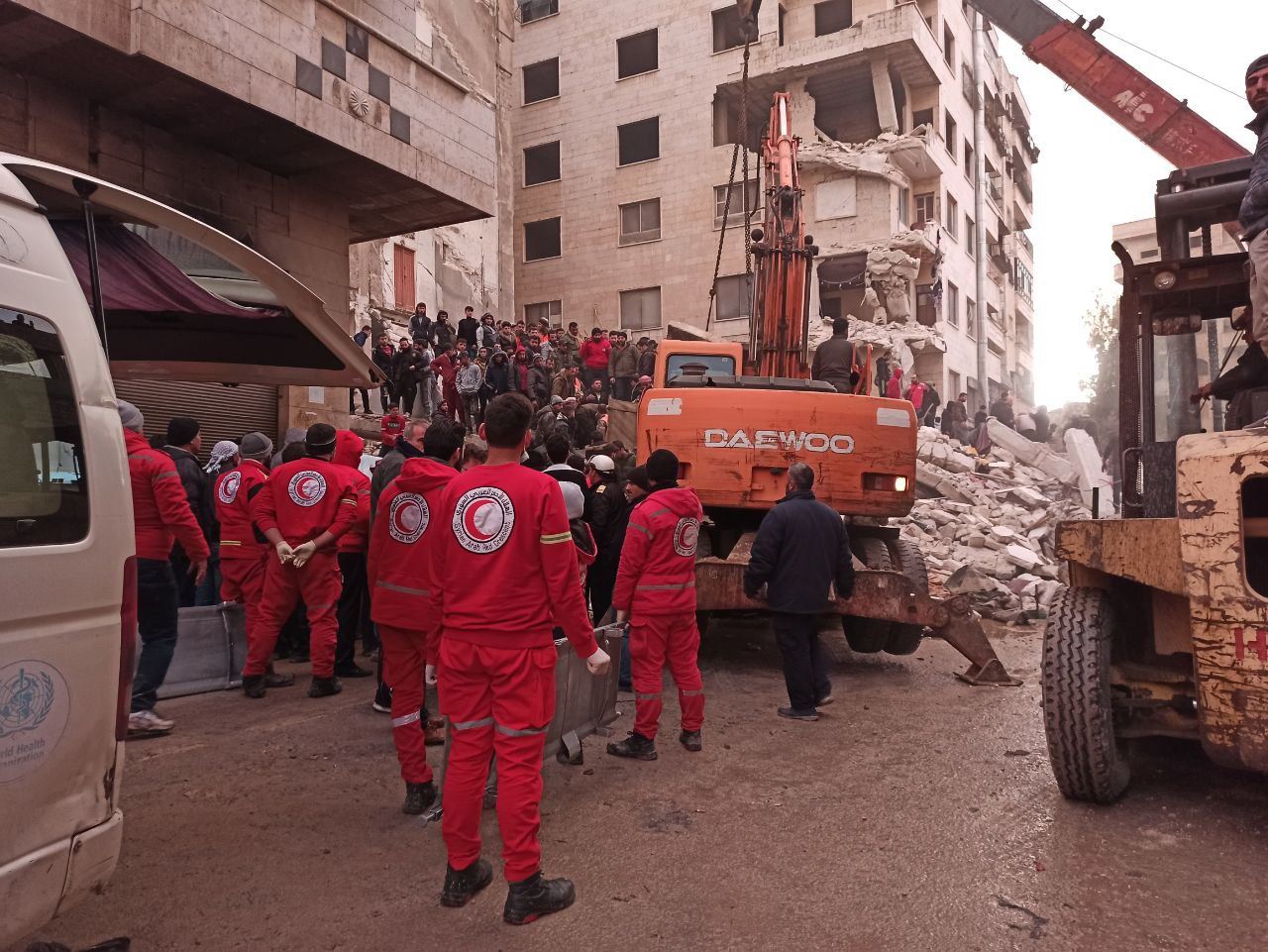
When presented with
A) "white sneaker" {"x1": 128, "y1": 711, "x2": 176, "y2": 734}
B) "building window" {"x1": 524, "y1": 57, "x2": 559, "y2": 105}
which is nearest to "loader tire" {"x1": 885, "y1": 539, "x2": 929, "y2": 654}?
"white sneaker" {"x1": 128, "y1": 711, "x2": 176, "y2": 734}

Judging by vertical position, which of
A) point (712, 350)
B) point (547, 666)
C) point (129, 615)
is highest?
point (712, 350)

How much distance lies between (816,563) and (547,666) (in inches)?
121

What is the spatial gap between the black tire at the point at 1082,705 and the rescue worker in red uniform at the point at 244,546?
5.02 m

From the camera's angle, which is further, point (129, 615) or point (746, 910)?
point (746, 910)

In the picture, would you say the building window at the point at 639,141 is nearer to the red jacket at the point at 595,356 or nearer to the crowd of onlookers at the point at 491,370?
the crowd of onlookers at the point at 491,370

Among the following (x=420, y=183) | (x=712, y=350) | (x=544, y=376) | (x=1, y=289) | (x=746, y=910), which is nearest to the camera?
(x=1, y=289)

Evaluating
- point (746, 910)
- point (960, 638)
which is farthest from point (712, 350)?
point (746, 910)

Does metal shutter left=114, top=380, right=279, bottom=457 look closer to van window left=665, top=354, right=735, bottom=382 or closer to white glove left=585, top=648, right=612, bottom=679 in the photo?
van window left=665, top=354, right=735, bottom=382

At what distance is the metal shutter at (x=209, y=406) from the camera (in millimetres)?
10477

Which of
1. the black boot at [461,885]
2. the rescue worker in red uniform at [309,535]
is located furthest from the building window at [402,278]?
the black boot at [461,885]

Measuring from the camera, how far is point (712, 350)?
9562 millimetres

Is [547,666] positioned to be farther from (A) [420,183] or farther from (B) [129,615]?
(A) [420,183]

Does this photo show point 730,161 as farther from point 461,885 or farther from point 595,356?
point 461,885

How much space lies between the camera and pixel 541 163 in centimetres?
3431
